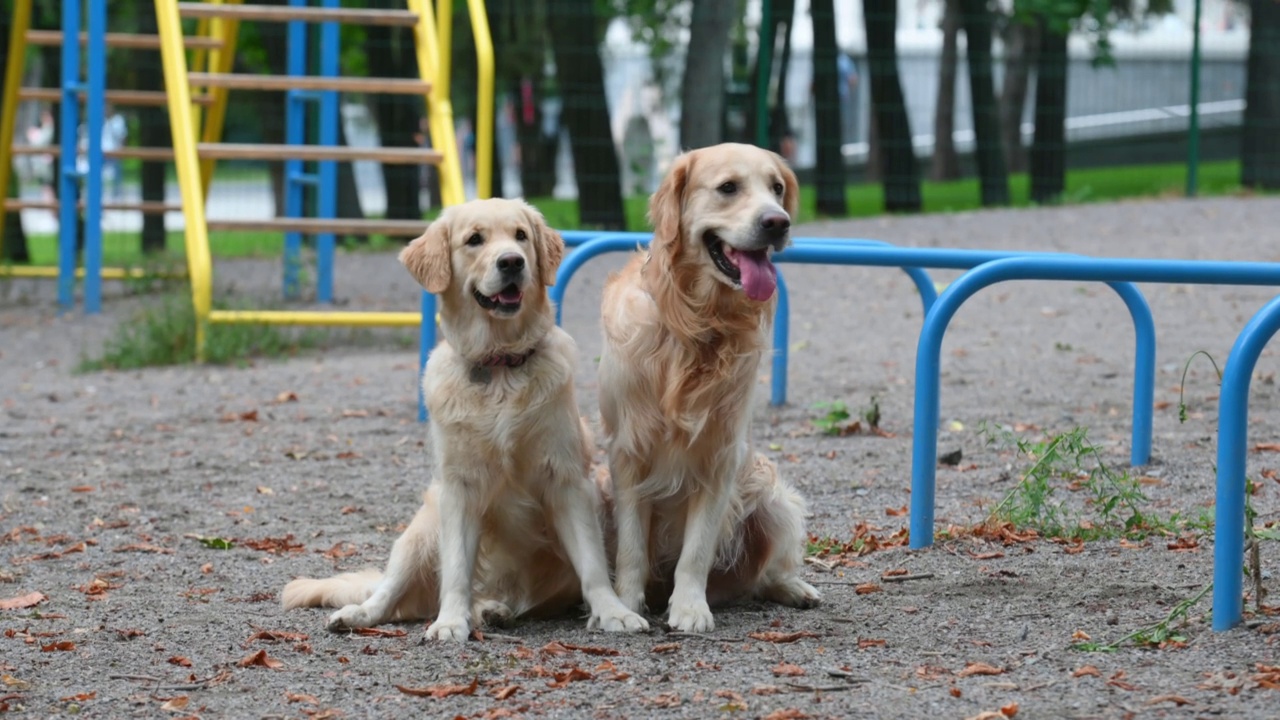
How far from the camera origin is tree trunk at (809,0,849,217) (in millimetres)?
16734

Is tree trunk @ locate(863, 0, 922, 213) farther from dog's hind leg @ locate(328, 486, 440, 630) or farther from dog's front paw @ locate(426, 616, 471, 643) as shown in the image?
dog's front paw @ locate(426, 616, 471, 643)

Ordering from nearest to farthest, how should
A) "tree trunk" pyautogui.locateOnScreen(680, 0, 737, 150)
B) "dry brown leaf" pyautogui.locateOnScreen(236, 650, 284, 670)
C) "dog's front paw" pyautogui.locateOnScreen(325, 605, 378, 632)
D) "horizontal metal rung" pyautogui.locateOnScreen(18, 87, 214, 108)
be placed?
1. "dry brown leaf" pyautogui.locateOnScreen(236, 650, 284, 670)
2. "dog's front paw" pyautogui.locateOnScreen(325, 605, 378, 632)
3. "horizontal metal rung" pyautogui.locateOnScreen(18, 87, 214, 108)
4. "tree trunk" pyautogui.locateOnScreen(680, 0, 737, 150)

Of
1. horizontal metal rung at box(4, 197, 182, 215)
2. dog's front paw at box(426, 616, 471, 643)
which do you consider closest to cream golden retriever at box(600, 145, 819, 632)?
dog's front paw at box(426, 616, 471, 643)

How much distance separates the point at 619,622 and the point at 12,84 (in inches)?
407

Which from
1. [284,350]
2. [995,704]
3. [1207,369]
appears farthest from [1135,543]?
[284,350]

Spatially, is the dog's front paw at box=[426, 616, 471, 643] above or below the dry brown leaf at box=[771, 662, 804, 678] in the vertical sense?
below

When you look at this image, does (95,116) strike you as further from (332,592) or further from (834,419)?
(332,592)

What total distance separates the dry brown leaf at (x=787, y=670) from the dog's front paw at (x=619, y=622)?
0.57 metres

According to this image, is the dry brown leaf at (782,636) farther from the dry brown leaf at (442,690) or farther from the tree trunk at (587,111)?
the tree trunk at (587,111)

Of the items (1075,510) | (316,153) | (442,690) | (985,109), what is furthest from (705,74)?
(442,690)

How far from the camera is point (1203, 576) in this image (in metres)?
4.31

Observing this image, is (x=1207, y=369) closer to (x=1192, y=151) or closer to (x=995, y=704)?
(x=995, y=704)

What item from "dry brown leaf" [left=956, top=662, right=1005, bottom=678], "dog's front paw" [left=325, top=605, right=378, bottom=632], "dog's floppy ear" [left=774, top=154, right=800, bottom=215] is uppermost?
"dog's floppy ear" [left=774, top=154, right=800, bottom=215]

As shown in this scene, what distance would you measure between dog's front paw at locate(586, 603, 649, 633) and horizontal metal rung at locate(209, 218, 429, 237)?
562 centimetres
